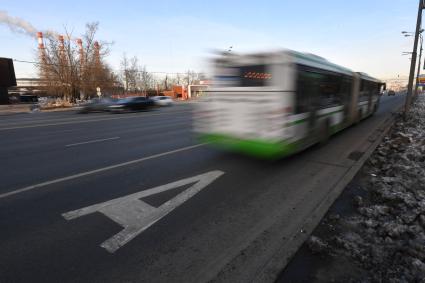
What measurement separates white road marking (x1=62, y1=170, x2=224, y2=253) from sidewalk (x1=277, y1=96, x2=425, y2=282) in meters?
1.88

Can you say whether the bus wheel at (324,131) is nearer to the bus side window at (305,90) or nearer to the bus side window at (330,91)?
the bus side window at (330,91)

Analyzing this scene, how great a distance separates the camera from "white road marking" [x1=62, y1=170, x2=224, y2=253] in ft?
10.4

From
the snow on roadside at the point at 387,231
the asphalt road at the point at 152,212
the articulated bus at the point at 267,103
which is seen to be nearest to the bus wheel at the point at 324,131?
the articulated bus at the point at 267,103

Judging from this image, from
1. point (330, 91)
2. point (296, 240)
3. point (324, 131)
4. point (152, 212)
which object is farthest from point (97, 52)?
point (296, 240)

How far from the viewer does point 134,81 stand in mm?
78438

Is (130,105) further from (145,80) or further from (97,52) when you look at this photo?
(145,80)

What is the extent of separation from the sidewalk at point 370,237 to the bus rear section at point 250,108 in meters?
1.82

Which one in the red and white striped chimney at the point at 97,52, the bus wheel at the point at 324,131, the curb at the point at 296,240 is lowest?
the curb at the point at 296,240

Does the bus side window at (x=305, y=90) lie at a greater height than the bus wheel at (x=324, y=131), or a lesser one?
greater

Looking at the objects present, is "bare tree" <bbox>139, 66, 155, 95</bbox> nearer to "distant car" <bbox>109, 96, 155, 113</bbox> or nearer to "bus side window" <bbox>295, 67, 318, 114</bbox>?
"distant car" <bbox>109, 96, 155, 113</bbox>

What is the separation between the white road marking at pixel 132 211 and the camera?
3.18m

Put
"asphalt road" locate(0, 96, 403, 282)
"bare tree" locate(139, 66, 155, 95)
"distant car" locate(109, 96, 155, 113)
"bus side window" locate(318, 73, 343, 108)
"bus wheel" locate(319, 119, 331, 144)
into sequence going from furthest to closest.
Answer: "bare tree" locate(139, 66, 155, 95), "distant car" locate(109, 96, 155, 113), "bus wheel" locate(319, 119, 331, 144), "bus side window" locate(318, 73, 343, 108), "asphalt road" locate(0, 96, 403, 282)

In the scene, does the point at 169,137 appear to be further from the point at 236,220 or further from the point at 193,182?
the point at 236,220

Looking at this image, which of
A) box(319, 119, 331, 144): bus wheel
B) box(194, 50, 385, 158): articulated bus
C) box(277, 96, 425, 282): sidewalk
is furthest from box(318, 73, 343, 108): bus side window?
box(277, 96, 425, 282): sidewalk
